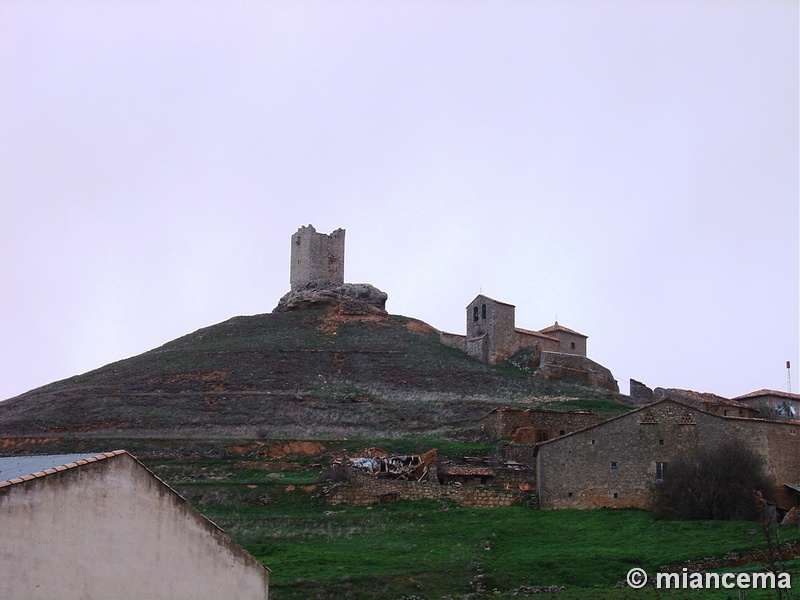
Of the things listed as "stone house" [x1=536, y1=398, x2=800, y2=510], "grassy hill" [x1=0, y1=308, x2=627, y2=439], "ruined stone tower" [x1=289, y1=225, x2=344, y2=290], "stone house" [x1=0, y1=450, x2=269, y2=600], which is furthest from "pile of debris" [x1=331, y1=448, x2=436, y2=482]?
"ruined stone tower" [x1=289, y1=225, x2=344, y2=290]

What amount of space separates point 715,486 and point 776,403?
27232 mm

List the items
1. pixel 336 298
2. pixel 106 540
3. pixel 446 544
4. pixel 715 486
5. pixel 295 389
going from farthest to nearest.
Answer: pixel 336 298
pixel 295 389
pixel 715 486
pixel 446 544
pixel 106 540

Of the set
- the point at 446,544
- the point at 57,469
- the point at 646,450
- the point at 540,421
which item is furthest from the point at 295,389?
the point at 57,469

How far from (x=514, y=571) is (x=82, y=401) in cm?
4562

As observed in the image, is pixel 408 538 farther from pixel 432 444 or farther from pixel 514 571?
pixel 432 444

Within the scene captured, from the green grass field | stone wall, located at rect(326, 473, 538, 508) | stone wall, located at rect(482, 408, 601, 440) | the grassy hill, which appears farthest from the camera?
the grassy hill

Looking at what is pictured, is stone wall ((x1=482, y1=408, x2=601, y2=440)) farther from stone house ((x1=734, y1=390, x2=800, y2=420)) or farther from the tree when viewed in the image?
the tree

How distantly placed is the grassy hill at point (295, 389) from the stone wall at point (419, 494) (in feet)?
54.6

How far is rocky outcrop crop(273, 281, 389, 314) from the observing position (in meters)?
87.3

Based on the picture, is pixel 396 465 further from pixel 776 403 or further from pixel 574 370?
pixel 574 370

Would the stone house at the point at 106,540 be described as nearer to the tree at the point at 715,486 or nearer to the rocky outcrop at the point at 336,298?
the tree at the point at 715,486

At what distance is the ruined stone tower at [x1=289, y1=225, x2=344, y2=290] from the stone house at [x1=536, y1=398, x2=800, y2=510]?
5277 centimetres

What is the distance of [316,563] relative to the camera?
94.8ft

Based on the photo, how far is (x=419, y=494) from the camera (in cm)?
3978
